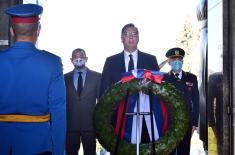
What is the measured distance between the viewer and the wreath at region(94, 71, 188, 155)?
16.0ft

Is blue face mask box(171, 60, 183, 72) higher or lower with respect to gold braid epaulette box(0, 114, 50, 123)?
higher

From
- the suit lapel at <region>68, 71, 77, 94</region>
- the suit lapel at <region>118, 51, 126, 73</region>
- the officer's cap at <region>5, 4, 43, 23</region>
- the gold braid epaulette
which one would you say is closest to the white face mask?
the suit lapel at <region>68, 71, 77, 94</region>

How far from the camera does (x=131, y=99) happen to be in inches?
200

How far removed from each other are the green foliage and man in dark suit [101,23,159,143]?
37.8 inches

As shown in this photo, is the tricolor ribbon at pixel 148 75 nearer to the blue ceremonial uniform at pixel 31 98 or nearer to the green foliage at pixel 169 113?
the green foliage at pixel 169 113

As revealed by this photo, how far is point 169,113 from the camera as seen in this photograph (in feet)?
16.3

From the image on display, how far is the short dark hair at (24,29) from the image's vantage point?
9.87ft

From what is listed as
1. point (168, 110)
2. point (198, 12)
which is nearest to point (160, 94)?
point (168, 110)

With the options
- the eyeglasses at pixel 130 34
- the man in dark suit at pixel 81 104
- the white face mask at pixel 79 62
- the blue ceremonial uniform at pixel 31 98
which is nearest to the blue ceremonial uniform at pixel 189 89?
the eyeglasses at pixel 130 34

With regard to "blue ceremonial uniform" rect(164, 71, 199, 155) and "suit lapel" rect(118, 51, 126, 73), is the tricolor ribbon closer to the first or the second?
"suit lapel" rect(118, 51, 126, 73)

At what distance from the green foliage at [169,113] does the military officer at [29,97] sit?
6.21 feet

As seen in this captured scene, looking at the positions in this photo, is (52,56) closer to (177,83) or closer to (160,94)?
(160,94)

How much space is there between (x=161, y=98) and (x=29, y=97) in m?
2.20

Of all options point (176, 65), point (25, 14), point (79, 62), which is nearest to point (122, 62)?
point (176, 65)
